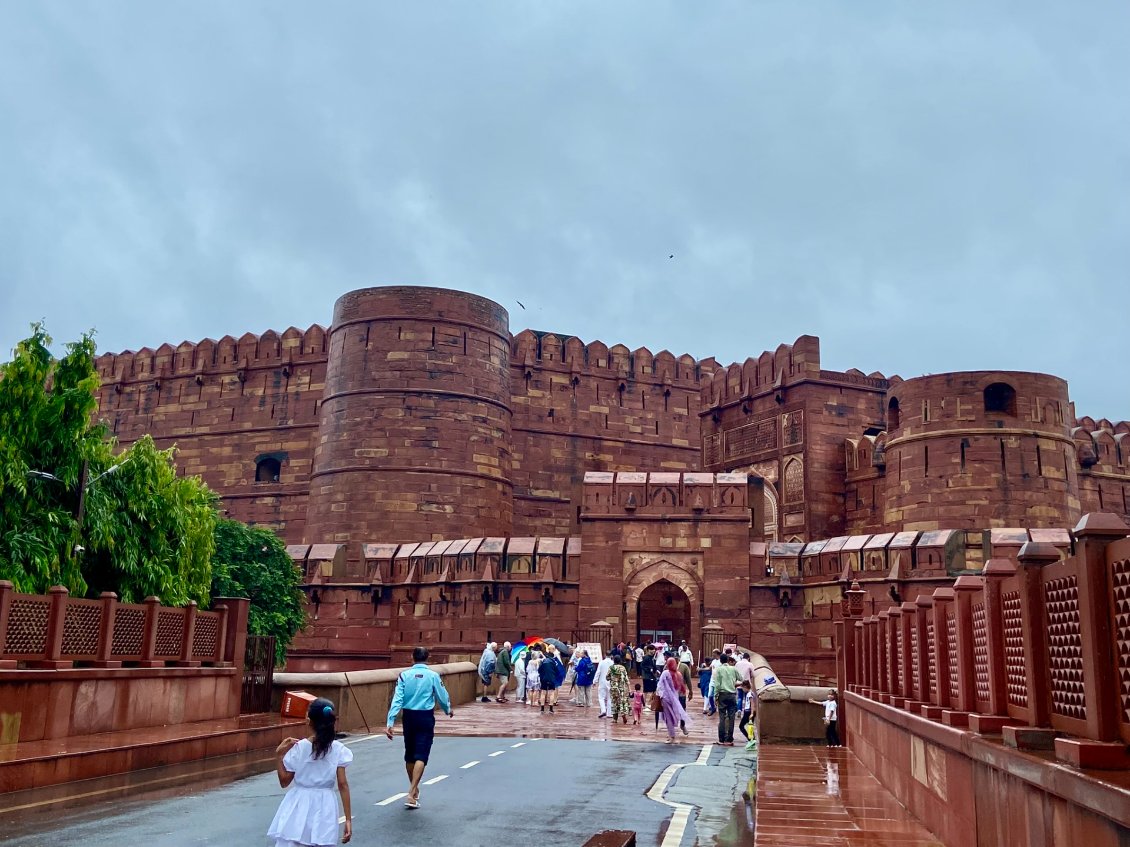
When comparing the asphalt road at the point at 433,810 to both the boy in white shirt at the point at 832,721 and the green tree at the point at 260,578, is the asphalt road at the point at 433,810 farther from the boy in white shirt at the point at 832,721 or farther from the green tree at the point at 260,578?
the green tree at the point at 260,578

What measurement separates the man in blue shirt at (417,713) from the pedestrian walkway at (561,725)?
16.1 ft

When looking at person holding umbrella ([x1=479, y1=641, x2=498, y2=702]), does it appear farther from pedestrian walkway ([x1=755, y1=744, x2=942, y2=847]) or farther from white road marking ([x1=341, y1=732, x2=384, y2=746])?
pedestrian walkway ([x1=755, y1=744, x2=942, y2=847])

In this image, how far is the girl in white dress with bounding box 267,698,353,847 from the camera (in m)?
3.57

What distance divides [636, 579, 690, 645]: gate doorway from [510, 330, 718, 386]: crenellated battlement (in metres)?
7.92

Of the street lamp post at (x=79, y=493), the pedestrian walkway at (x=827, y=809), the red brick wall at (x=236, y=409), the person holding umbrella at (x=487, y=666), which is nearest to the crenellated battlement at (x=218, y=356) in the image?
the red brick wall at (x=236, y=409)

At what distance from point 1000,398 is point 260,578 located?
1576cm

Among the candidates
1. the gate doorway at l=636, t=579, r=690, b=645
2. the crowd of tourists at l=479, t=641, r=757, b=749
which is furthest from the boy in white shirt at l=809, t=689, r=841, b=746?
the gate doorway at l=636, t=579, r=690, b=645

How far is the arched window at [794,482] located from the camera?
25906 millimetres

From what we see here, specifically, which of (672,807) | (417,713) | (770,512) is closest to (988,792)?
(672,807)

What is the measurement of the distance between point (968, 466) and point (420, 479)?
1235 cm

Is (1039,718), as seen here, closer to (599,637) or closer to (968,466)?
(599,637)

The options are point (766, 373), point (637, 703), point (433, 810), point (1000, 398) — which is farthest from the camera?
point (766, 373)

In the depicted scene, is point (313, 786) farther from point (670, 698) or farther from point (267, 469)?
point (267, 469)

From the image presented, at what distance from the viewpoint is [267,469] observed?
30875 mm
